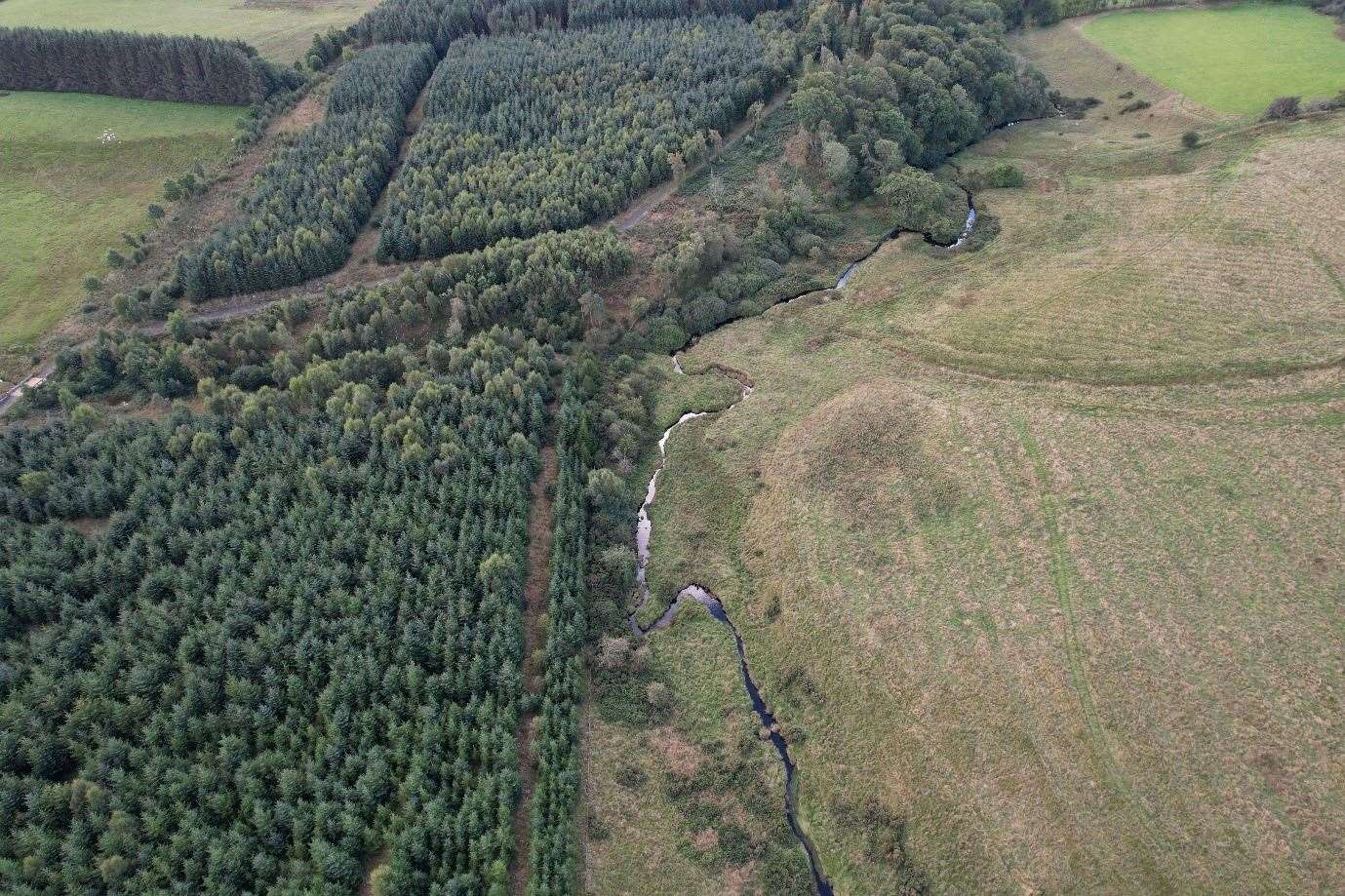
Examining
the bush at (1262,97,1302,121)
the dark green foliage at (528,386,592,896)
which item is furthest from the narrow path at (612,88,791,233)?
the bush at (1262,97,1302,121)

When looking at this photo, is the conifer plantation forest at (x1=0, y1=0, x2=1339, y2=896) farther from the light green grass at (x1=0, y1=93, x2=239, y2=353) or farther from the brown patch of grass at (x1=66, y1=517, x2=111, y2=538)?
the light green grass at (x1=0, y1=93, x2=239, y2=353)

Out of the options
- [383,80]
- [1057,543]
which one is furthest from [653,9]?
[1057,543]

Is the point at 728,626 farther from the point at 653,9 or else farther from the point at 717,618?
the point at 653,9

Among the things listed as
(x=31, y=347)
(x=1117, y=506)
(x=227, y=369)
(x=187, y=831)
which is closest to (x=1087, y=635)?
(x=1117, y=506)

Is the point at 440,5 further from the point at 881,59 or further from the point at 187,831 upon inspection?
the point at 187,831

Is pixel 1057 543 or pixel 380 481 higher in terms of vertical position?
pixel 380 481

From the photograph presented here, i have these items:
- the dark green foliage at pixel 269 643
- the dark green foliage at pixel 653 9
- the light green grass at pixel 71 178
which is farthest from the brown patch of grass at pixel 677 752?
the dark green foliage at pixel 653 9
